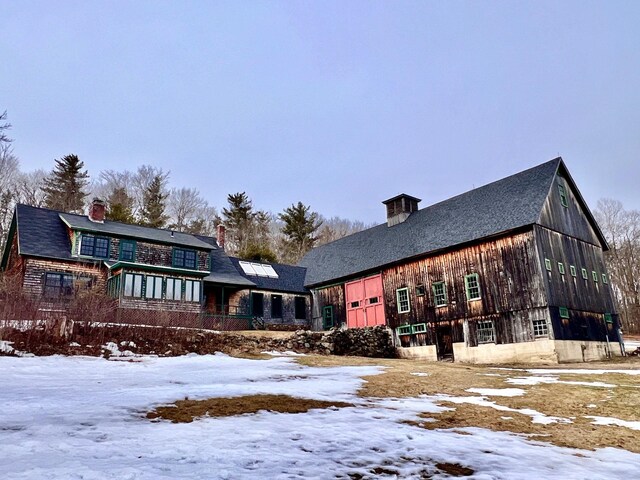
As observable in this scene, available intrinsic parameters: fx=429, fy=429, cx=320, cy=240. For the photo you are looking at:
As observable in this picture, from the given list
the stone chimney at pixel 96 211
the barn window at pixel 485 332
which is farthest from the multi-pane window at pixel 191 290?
the barn window at pixel 485 332

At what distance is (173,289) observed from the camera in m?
26.4

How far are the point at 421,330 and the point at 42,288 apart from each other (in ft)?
69.0

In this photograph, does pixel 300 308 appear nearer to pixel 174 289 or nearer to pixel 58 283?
pixel 174 289

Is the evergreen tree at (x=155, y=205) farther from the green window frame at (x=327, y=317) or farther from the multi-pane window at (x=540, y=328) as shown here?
the multi-pane window at (x=540, y=328)

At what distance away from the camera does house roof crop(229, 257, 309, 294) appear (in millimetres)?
31417

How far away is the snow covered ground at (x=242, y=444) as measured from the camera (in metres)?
3.84

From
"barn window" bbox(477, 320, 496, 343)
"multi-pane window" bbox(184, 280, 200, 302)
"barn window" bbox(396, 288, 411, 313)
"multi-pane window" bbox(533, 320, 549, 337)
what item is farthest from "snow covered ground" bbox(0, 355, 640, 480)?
"multi-pane window" bbox(184, 280, 200, 302)

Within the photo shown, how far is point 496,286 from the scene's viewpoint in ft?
70.3

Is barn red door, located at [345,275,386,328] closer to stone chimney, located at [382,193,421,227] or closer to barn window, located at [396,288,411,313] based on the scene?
barn window, located at [396,288,411,313]

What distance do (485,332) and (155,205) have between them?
127 ft

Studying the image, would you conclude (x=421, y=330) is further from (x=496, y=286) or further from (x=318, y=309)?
(x=318, y=309)

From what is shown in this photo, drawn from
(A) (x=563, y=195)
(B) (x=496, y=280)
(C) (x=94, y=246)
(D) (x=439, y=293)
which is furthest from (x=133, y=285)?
(A) (x=563, y=195)

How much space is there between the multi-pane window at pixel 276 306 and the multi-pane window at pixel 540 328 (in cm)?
1737

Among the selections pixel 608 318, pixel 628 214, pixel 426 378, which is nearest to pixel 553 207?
pixel 608 318
